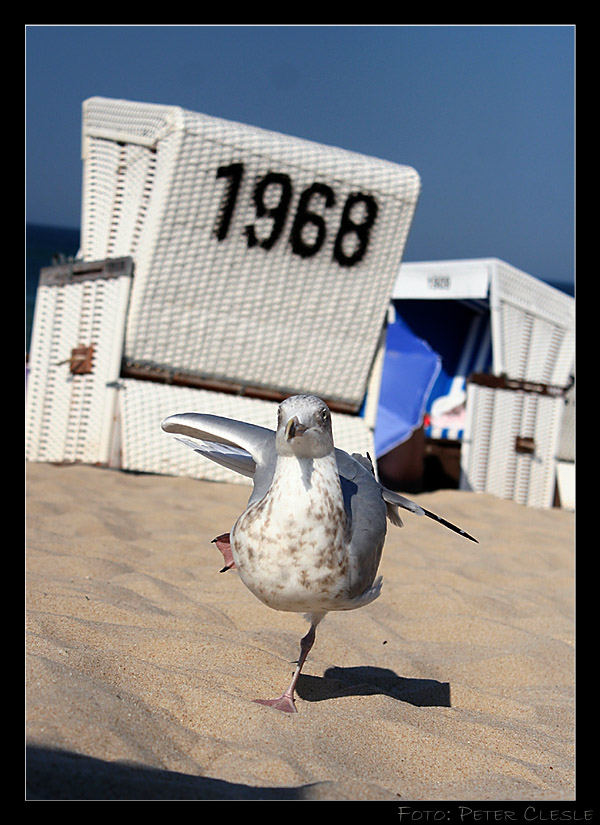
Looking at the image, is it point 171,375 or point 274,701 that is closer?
point 274,701

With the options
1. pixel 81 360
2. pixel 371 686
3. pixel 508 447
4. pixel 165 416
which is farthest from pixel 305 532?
pixel 508 447

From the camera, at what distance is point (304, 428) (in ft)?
6.41

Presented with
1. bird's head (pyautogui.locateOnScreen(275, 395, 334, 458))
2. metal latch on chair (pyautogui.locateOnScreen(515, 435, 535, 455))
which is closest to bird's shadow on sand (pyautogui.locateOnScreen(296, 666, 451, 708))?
bird's head (pyautogui.locateOnScreen(275, 395, 334, 458))

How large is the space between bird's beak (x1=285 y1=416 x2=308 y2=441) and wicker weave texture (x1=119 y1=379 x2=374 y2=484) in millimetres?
3265

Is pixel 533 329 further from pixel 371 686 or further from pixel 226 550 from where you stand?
pixel 226 550

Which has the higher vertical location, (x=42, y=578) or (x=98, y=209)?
(x=98, y=209)

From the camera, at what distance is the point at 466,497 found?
6.34 metres

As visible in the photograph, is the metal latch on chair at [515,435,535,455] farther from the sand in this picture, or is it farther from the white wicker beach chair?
the sand

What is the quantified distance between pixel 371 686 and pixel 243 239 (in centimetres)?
335

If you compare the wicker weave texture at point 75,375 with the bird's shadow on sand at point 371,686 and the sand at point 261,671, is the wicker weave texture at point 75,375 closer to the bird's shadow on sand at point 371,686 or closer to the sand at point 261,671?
the sand at point 261,671

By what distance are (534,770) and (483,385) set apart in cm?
492

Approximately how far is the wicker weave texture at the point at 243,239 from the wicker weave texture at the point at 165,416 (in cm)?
18

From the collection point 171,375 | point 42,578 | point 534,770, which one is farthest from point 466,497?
point 534,770
